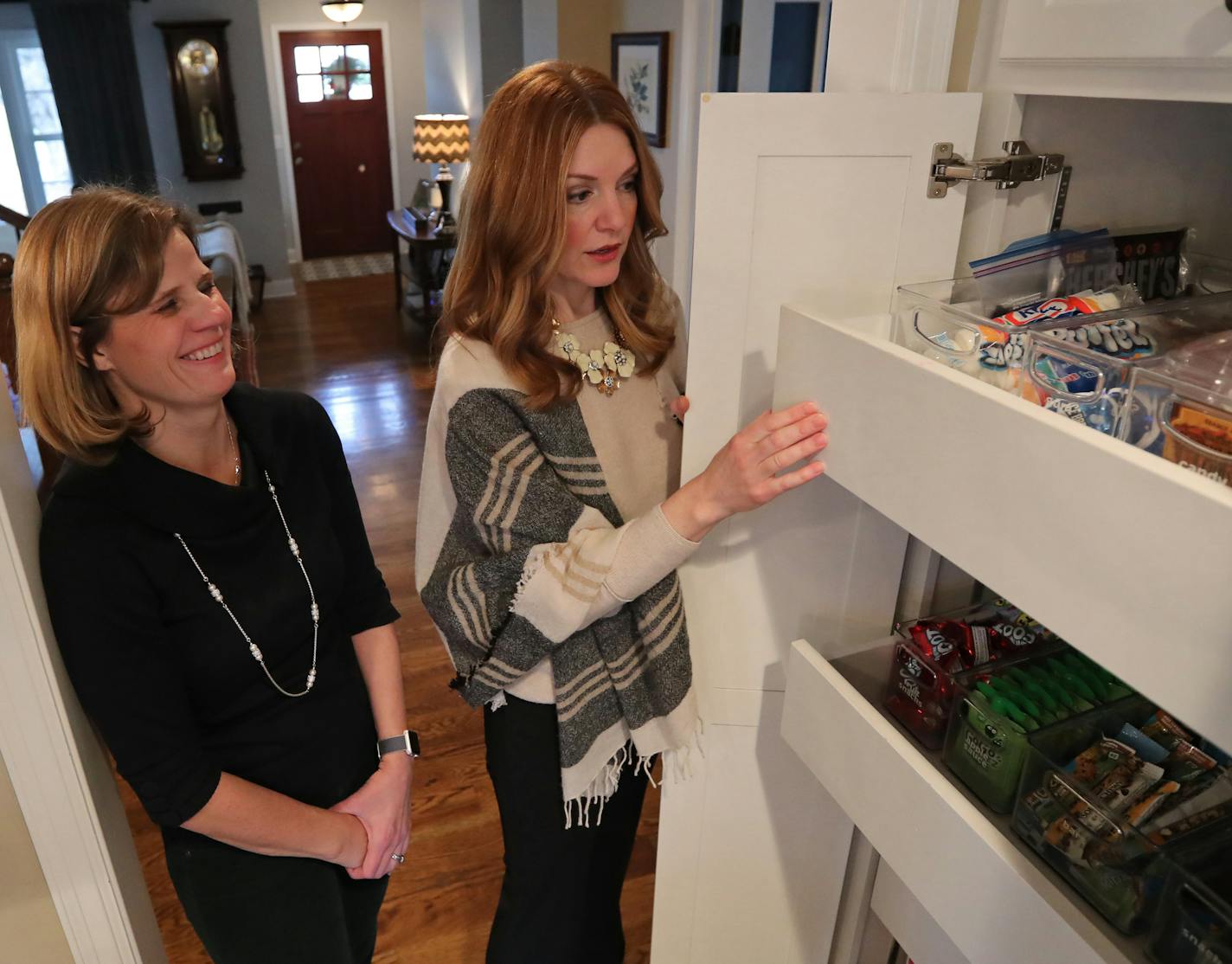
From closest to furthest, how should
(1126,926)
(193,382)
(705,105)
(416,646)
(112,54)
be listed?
(1126,926) < (705,105) < (193,382) < (416,646) < (112,54)

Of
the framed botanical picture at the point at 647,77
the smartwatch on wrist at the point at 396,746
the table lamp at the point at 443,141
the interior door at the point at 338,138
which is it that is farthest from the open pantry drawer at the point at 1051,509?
the interior door at the point at 338,138

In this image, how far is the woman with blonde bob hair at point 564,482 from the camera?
110 centimetres

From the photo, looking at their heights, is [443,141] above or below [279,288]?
above

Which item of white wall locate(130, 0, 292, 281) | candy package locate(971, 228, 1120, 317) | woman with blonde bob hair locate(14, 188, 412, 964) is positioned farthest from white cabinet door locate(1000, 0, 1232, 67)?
white wall locate(130, 0, 292, 281)

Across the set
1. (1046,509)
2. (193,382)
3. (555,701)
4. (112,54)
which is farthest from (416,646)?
(112,54)

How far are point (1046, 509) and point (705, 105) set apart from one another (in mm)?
542

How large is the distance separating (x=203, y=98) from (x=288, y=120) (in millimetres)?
1630

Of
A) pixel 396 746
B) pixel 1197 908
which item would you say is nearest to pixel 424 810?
pixel 396 746

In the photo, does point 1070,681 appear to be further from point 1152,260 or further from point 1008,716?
point 1152,260

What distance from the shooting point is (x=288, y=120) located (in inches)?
314

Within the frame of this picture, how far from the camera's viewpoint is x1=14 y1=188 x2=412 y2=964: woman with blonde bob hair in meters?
1.03

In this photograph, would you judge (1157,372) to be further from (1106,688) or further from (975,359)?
(1106,688)

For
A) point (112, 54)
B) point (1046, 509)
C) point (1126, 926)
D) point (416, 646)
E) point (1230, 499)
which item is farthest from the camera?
point (112, 54)

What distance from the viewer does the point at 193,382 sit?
110 cm
